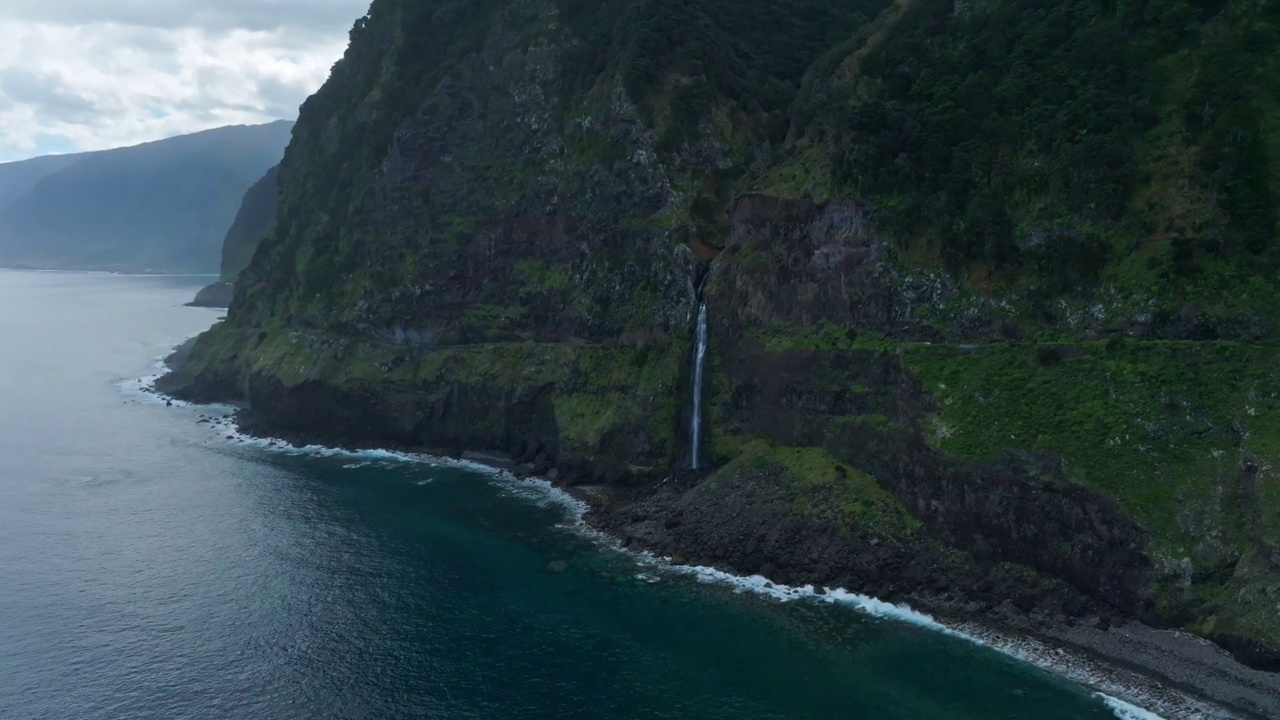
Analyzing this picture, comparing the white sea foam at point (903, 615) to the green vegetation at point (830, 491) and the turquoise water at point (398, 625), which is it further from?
the green vegetation at point (830, 491)

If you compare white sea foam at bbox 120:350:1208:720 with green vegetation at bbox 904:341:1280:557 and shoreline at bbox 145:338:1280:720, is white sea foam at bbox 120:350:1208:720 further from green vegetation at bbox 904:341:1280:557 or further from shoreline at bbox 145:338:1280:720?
green vegetation at bbox 904:341:1280:557

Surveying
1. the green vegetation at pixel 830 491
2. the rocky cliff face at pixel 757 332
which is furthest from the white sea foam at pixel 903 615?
the green vegetation at pixel 830 491

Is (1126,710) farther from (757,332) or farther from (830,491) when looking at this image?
(757,332)

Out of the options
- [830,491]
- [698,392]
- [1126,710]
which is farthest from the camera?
[698,392]

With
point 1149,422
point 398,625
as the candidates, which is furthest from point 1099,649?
point 398,625

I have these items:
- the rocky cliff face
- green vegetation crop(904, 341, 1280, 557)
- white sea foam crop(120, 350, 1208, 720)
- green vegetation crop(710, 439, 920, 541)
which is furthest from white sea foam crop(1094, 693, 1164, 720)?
green vegetation crop(710, 439, 920, 541)
